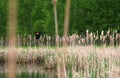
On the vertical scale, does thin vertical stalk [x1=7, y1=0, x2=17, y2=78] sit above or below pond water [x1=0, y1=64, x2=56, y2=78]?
above

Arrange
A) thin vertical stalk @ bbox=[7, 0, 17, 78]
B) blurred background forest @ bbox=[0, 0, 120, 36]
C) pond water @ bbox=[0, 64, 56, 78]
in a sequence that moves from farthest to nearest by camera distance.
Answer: blurred background forest @ bbox=[0, 0, 120, 36], pond water @ bbox=[0, 64, 56, 78], thin vertical stalk @ bbox=[7, 0, 17, 78]

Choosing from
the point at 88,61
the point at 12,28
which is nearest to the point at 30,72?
the point at 88,61

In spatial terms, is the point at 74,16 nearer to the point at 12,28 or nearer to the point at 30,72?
the point at 30,72

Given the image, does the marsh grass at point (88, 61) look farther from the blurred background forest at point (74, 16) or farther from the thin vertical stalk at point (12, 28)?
the blurred background forest at point (74, 16)

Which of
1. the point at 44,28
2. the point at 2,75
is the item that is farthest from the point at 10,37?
the point at 44,28

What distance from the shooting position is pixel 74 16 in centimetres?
2636

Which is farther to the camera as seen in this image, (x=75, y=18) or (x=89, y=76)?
(x=75, y=18)

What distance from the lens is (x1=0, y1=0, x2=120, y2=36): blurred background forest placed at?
24.6 meters

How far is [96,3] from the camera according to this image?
2538 centimetres

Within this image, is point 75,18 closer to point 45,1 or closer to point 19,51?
point 45,1

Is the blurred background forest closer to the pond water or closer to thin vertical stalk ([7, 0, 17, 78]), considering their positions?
the pond water

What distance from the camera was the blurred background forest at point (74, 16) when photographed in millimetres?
24609

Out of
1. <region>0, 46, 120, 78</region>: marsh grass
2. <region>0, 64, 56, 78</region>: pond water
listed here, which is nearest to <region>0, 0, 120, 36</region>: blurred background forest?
<region>0, 64, 56, 78</region>: pond water

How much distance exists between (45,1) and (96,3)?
4.74m
